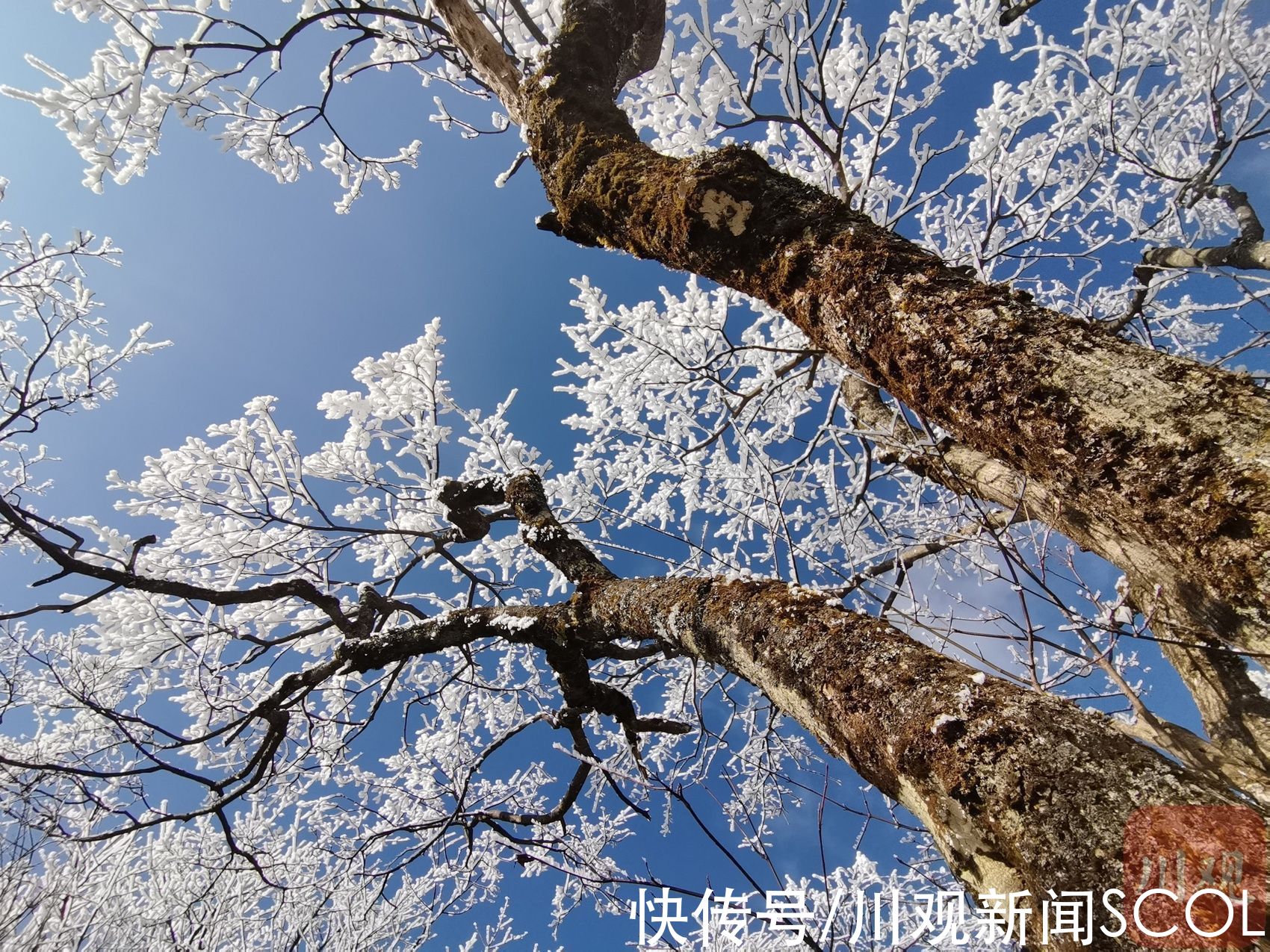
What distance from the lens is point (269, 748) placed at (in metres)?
2.75

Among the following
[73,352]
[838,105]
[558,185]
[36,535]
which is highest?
[838,105]

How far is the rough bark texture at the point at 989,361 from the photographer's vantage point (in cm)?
72

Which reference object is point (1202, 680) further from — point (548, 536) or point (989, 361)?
point (548, 536)

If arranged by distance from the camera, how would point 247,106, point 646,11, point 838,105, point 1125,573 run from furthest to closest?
1. point 838,105
2. point 247,106
3. point 646,11
4. point 1125,573

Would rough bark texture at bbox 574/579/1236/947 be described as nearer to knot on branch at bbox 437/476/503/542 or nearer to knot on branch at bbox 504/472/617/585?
knot on branch at bbox 504/472/617/585

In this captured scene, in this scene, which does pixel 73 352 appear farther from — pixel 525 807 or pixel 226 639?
pixel 525 807

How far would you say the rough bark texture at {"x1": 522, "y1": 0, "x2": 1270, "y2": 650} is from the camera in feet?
2.37

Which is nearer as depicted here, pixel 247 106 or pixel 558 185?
pixel 558 185

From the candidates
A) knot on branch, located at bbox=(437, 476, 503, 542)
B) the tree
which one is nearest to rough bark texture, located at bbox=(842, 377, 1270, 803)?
the tree

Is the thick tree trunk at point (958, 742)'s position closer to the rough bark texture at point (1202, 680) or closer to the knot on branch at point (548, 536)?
the rough bark texture at point (1202, 680)

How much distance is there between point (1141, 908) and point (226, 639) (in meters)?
5.72

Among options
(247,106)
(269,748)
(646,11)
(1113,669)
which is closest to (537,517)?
(269,748)

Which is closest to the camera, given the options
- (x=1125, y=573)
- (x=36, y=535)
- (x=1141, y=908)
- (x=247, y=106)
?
(x=1141, y=908)

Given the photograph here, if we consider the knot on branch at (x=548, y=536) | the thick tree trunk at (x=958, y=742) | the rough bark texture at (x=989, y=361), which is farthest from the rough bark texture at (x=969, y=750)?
the knot on branch at (x=548, y=536)
